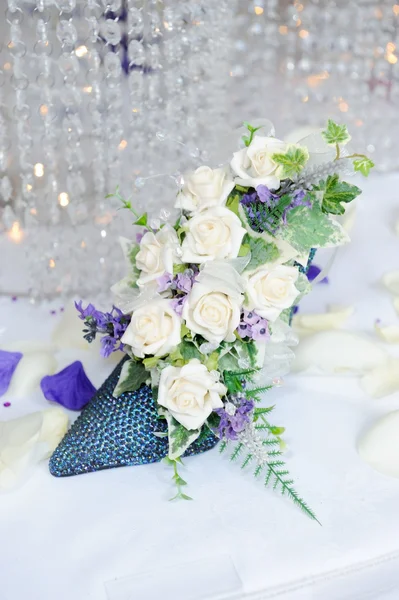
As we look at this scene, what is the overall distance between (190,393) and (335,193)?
0.98 feet

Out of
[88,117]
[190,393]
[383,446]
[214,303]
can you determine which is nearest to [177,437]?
[190,393]

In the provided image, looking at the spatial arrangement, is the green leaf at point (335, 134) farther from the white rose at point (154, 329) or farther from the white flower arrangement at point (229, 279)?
the white rose at point (154, 329)

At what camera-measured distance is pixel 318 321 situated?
1.27 m

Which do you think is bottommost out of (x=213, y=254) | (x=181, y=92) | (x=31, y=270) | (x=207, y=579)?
(x=207, y=579)

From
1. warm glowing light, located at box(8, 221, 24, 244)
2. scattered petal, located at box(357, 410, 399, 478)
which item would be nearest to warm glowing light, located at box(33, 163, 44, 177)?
warm glowing light, located at box(8, 221, 24, 244)

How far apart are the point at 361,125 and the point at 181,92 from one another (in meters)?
0.80

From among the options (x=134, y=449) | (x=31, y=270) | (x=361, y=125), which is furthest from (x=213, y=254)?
(x=361, y=125)

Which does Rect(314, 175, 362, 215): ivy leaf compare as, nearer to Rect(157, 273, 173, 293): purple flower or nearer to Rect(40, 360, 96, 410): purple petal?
Rect(157, 273, 173, 293): purple flower

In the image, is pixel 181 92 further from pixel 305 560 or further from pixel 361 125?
pixel 305 560

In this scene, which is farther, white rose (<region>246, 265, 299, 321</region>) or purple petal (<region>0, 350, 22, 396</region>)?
purple petal (<region>0, 350, 22, 396</region>)

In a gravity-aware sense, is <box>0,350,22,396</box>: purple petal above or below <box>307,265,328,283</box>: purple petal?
below

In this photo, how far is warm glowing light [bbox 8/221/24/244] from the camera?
149cm

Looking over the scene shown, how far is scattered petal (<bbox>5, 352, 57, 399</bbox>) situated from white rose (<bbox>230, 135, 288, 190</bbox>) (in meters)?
0.46

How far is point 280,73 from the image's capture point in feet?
7.32
